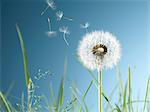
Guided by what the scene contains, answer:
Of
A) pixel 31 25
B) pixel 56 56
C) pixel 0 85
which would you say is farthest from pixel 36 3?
pixel 0 85

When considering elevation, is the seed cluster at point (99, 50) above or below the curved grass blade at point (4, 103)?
above

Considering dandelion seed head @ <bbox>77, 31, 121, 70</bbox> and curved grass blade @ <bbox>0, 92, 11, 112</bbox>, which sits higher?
dandelion seed head @ <bbox>77, 31, 121, 70</bbox>

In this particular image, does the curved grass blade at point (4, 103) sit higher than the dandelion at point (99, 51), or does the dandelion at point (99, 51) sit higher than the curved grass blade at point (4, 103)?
the dandelion at point (99, 51)

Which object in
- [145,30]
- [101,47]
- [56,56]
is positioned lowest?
[101,47]

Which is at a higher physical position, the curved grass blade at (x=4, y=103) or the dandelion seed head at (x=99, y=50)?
the dandelion seed head at (x=99, y=50)

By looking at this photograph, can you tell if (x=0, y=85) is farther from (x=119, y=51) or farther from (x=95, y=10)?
(x=119, y=51)
